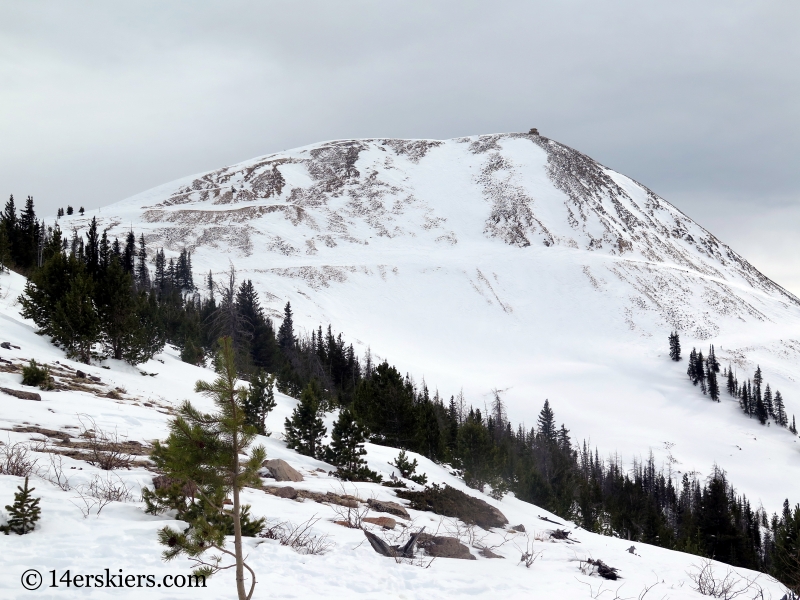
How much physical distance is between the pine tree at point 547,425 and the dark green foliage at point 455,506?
183ft

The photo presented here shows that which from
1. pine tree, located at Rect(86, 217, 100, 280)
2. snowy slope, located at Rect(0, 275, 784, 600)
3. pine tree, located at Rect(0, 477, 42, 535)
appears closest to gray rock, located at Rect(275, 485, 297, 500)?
snowy slope, located at Rect(0, 275, 784, 600)

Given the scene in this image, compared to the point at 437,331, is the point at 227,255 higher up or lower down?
higher up

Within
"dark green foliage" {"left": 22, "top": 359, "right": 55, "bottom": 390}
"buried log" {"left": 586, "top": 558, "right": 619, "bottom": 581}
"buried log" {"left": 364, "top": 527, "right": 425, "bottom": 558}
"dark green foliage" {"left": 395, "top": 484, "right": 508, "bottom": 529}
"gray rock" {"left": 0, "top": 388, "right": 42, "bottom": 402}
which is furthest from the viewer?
"dark green foliage" {"left": 22, "top": 359, "right": 55, "bottom": 390}

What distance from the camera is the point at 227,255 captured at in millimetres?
112500

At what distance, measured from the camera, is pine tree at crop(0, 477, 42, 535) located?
19.8 ft

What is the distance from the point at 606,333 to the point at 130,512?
104 meters

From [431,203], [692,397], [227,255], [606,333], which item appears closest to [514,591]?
[692,397]

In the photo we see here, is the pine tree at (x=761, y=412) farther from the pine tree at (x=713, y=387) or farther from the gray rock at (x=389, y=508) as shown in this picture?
the gray rock at (x=389, y=508)

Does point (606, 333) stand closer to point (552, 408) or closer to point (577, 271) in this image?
point (577, 271)

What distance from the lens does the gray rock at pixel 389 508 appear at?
36.3ft

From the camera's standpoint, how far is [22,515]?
6082 mm

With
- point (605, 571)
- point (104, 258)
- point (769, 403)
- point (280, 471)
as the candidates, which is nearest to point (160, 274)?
point (104, 258)

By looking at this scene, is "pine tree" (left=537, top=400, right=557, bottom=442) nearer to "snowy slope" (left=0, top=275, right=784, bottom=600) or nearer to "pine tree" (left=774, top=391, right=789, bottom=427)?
"pine tree" (left=774, top=391, right=789, bottom=427)

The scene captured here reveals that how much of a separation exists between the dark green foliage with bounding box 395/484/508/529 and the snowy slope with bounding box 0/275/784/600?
51cm
